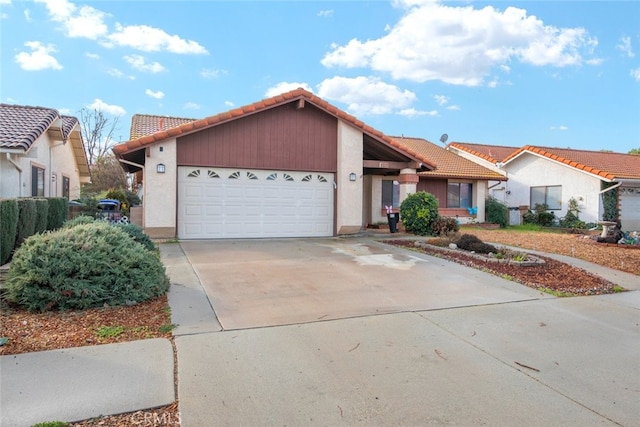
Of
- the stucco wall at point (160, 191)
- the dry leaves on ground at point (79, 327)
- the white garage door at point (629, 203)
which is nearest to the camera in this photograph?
the dry leaves on ground at point (79, 327)

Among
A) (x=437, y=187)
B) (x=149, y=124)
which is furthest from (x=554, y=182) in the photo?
(x=149, y=124)

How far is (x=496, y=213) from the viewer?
70.5 feet

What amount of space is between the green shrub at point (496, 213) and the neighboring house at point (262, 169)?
844cm

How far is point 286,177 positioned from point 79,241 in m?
8.51

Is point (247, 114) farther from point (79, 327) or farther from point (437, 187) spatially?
point (437, 187)

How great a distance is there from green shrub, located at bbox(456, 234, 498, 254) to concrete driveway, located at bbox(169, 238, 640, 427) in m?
2.43

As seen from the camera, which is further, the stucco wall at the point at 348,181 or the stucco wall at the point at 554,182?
the stucco wall at the point at 554,182

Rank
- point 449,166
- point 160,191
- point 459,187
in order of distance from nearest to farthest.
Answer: point 160,191
point 459,187
point 449,166

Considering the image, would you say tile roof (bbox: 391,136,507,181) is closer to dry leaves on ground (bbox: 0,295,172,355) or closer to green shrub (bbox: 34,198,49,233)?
green shrub (bbox: 34,198,49,233)

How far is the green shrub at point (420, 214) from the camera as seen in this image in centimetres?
1431

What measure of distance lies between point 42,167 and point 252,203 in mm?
7686

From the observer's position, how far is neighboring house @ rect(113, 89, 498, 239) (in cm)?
1178

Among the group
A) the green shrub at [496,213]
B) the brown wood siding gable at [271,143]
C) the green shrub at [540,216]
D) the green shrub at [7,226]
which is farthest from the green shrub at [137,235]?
the green shrub at [540,216]

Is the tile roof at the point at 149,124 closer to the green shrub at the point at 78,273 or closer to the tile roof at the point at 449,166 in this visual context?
the tile roof at the point at 449,166
